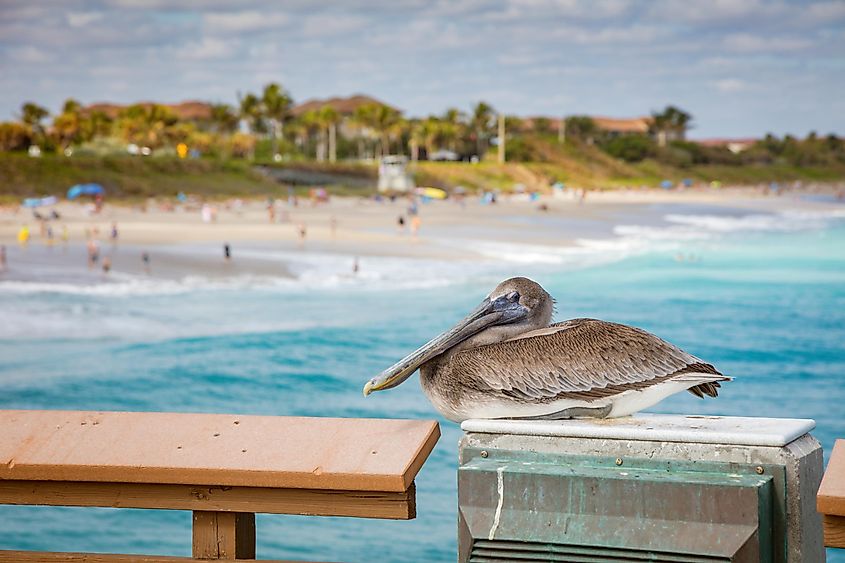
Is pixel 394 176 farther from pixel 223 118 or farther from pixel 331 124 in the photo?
pixel 331 124

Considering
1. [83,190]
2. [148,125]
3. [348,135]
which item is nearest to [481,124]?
[348,135]

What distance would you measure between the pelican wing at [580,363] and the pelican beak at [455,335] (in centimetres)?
4

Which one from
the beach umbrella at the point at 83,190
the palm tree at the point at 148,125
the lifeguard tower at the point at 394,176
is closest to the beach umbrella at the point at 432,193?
the lifeguard tower at the point at 394,176

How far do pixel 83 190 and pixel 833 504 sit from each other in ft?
146

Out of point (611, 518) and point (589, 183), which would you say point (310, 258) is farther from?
point (589, 183)

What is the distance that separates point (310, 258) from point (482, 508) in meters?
27.1

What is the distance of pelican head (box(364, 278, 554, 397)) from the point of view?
2281 millimetres

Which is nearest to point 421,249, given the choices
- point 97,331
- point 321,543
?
point 97,331

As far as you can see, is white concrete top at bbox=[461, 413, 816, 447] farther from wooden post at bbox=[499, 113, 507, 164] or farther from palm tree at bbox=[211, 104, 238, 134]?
wooden post at bbox=[499, 113, 507, 164]

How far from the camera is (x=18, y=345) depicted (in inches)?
706

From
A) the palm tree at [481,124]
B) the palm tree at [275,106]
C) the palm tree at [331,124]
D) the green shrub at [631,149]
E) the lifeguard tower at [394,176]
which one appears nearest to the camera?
the lifeguard tower at [394,176]

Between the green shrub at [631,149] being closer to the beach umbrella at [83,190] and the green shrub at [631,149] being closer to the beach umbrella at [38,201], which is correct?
the beach umbrella at [83,190]

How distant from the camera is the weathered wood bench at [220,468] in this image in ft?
6.23

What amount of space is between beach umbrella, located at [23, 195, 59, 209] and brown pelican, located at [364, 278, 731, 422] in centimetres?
4108
